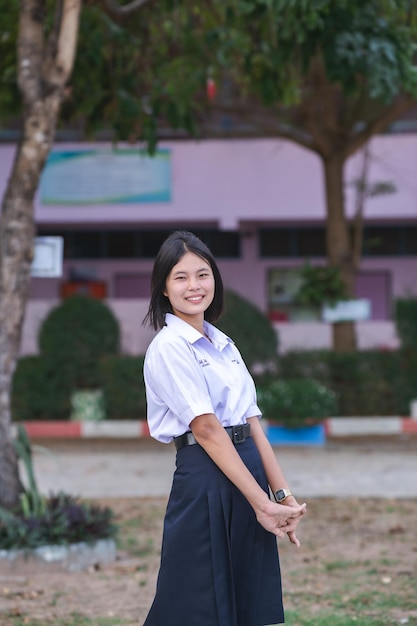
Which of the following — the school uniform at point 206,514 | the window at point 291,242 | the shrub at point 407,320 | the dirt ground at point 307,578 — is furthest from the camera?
the window at point 291,242

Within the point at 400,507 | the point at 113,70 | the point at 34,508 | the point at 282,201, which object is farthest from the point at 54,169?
the point at 34,508

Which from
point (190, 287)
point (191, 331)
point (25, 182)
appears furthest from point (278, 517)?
point (25, 182)

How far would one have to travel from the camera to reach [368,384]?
13.4 metres

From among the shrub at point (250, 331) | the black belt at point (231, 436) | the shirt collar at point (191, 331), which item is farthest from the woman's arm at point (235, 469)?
the shrub at point (250, 331)

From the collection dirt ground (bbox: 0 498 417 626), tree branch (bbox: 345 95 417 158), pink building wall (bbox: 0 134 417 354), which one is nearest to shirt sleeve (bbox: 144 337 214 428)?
dirt ground (bbox: 0 498 417 626)

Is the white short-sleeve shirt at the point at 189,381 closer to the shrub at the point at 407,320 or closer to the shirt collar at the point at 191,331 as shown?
the shirt collar at the point at 191,331

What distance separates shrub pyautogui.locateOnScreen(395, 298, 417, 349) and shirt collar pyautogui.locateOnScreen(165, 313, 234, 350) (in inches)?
398

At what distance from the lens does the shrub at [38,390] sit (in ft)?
45.0

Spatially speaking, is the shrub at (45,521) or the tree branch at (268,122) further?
the tree branch at (268,122)

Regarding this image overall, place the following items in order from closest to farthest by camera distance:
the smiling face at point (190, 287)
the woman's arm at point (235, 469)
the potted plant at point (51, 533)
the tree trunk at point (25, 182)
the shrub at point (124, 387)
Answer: the woman's arm at point (235, 469) < the smiling face at point (190, 287) < the potted plant at point (51, 533) < the tree trunk at point (25, 182) < the shrub at point (124, 387)

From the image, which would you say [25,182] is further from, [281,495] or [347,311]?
[347,311]

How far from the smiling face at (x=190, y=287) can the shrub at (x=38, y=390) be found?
33.6 feet

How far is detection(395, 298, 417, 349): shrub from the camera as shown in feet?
44.6

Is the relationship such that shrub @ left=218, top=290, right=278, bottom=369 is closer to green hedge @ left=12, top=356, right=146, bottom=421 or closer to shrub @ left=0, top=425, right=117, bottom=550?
green hedge @ left=12, top=356, right=146, bottom=421
